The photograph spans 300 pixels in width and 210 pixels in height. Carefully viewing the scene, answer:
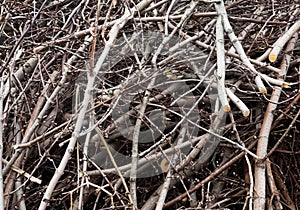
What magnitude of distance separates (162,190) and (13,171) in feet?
1.36

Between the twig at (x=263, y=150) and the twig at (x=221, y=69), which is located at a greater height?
the twig at (x=221, y=69)

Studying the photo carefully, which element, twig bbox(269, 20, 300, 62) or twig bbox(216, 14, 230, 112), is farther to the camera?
twig bbox(269, 20, 300, 62)

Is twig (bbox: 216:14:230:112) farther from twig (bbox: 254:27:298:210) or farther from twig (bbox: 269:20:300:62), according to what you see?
twig (bbox: 254:27:298:210)

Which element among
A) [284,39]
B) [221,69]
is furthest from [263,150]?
[221,69]

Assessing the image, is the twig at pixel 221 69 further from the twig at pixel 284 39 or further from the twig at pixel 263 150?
the twig at pixel 263 150

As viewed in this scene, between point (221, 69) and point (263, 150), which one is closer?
point (221, 69)

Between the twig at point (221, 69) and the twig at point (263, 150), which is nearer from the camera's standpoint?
the twig at point (221, 69)

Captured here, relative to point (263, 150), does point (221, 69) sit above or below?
above

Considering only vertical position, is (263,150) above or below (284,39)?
below

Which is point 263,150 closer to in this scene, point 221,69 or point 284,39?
point 284,39

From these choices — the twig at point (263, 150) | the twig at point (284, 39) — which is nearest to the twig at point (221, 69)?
the twig at point (284, 39)

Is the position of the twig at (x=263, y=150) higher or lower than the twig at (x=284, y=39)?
lower

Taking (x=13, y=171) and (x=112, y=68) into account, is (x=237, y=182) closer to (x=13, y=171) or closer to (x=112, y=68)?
(x=112, y=68)

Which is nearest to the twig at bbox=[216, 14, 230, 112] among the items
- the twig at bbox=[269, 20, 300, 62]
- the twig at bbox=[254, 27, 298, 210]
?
the twig at bbox=[269, 20, 300, 62]
